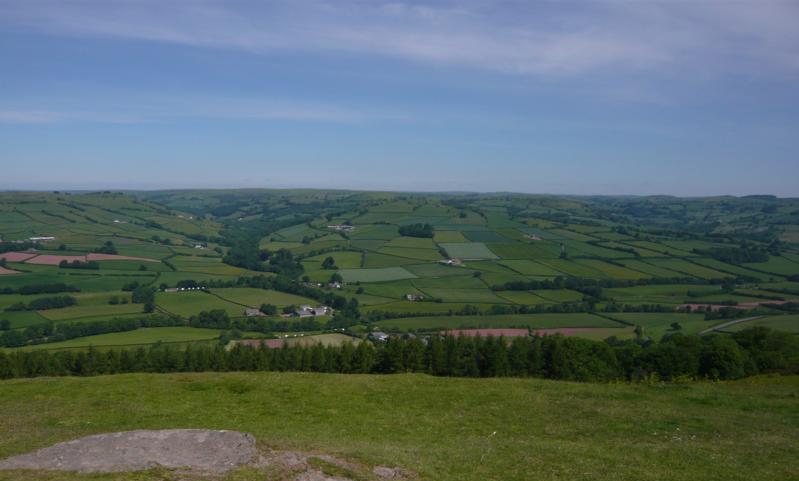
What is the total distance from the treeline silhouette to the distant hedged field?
11 centimetres

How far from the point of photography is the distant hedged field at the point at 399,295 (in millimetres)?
33344

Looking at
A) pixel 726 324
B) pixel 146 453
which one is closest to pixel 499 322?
pixel 726 324

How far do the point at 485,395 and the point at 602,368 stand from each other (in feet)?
42.7

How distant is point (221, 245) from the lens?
454 ft

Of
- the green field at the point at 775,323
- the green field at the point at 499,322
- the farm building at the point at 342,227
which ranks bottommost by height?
the green field at the point at 499,322

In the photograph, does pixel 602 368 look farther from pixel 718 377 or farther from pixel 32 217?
pixel 32 217

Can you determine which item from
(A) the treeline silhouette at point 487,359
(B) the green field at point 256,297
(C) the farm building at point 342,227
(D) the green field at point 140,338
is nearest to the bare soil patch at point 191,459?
(A) the treeline silhouette at point 487,359

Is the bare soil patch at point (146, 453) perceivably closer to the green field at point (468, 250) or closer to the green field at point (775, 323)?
the green field at point (775, 323)

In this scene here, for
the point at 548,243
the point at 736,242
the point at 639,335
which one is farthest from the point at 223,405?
the point at 736,242

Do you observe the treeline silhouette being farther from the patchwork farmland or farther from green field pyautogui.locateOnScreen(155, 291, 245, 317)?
green field pyautogui.locateOnScreen(155, 291, 245, 317)

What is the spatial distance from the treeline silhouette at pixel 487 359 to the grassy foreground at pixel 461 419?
4.68 m

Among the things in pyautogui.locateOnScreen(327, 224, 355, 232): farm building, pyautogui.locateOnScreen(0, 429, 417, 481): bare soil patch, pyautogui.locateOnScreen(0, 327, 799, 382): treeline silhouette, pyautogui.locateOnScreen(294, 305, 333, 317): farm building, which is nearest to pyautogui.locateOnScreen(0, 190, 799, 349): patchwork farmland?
pyautogui.locateOnScreen(294, 305, 333, 317): farm building

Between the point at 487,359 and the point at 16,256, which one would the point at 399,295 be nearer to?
the point at 487,359

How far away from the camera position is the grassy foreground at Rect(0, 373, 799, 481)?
46.0 ft
